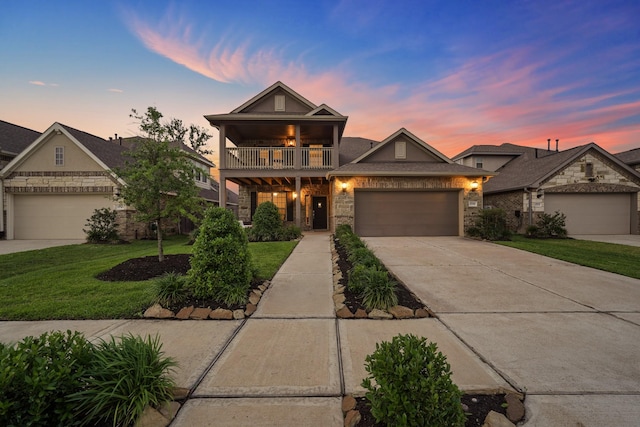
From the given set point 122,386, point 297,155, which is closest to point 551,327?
point 122,386

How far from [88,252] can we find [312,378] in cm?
1103

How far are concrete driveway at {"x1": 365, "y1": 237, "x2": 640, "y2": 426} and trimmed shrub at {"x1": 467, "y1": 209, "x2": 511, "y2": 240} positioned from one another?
4946 millimetres

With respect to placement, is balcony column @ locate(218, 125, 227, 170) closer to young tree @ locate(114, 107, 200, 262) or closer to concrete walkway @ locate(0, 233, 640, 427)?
young tree @ locate(114, 107, 200, 262)

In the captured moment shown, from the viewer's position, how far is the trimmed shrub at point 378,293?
3707 millimetres

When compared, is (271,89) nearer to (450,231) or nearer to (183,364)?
(450,231)

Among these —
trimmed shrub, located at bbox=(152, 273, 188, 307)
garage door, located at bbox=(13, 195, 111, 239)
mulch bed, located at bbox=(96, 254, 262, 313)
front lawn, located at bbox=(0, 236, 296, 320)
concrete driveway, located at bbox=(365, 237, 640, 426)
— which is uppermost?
garage door, located at bbox=(13, 195, 111, 239)

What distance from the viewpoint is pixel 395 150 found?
13.6 metres

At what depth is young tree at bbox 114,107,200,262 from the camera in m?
5.96

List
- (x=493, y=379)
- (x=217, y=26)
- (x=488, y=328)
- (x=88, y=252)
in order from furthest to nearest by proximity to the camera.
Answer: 1. (x=217, y=26)
2. (x=88, y=252)
3. (x=488, y=328)
4. (x=493, y=379)

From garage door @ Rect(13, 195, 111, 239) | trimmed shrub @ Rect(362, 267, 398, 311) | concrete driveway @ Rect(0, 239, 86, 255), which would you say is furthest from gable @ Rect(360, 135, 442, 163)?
concrete driveway @ Rect(0, 239, 86, 255)

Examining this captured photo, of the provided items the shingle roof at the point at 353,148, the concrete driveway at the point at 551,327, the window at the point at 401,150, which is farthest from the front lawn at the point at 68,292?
the shingle roof at the point at 353,148

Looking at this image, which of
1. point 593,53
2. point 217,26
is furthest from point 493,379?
point 593,53

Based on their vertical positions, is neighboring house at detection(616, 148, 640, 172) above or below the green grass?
above

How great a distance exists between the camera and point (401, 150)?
13.6m
